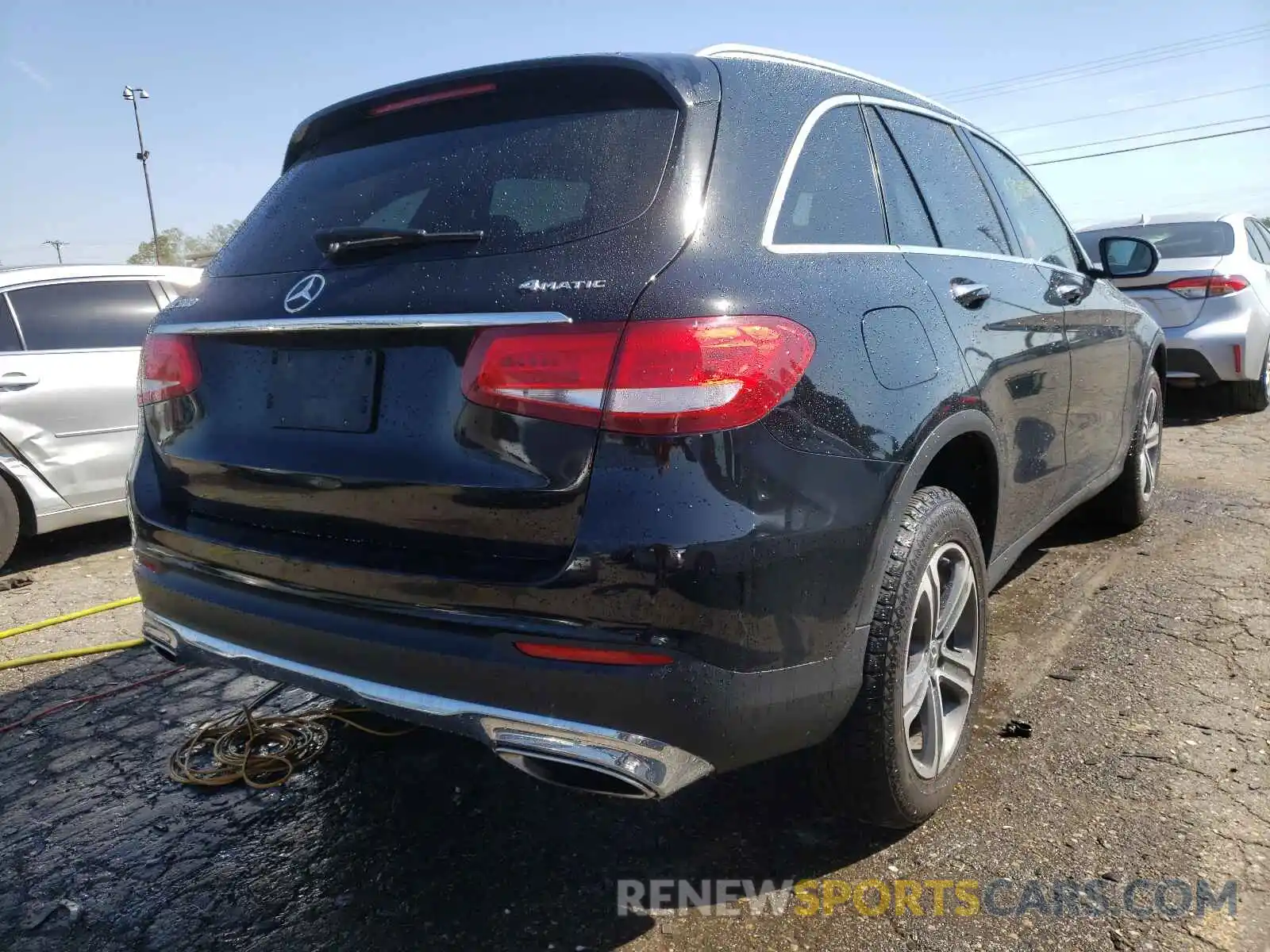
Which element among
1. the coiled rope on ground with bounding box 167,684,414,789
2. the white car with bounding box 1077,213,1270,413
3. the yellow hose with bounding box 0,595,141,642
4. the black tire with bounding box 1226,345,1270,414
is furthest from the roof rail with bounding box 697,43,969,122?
the black tire with bounding box 1226,345,1270,414

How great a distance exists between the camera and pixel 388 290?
192 centimetres

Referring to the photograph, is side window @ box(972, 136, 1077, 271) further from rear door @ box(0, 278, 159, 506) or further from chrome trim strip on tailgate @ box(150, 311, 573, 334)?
rear door @ box(0, 278, 159, 506)

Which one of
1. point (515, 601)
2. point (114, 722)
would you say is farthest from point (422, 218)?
point (114, 722)

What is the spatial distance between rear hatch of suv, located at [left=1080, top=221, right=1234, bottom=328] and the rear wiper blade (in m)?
6.67

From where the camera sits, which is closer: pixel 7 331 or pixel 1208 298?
pixel 7 331

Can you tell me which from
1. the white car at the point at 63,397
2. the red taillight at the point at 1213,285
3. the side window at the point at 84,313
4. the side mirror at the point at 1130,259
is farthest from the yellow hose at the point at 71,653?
the red taillight at the point at 1213,285

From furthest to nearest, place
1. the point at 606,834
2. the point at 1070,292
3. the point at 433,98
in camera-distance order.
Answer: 1. the point at 1070,292
2. the point at 606,834
3. the point at 433,98

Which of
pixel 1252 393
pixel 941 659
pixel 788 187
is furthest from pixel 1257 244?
pixel 788 187

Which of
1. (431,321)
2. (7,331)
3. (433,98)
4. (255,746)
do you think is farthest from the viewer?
(7,331)

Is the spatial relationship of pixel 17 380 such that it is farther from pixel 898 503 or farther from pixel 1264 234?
pixel 1264 234

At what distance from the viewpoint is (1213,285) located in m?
7.39

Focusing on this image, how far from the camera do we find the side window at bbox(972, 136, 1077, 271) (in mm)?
3385

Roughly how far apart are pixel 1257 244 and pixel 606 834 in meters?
8.52

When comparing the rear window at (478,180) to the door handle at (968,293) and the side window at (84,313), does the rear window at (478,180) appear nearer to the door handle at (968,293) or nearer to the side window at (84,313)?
the door handle at (968,293)
